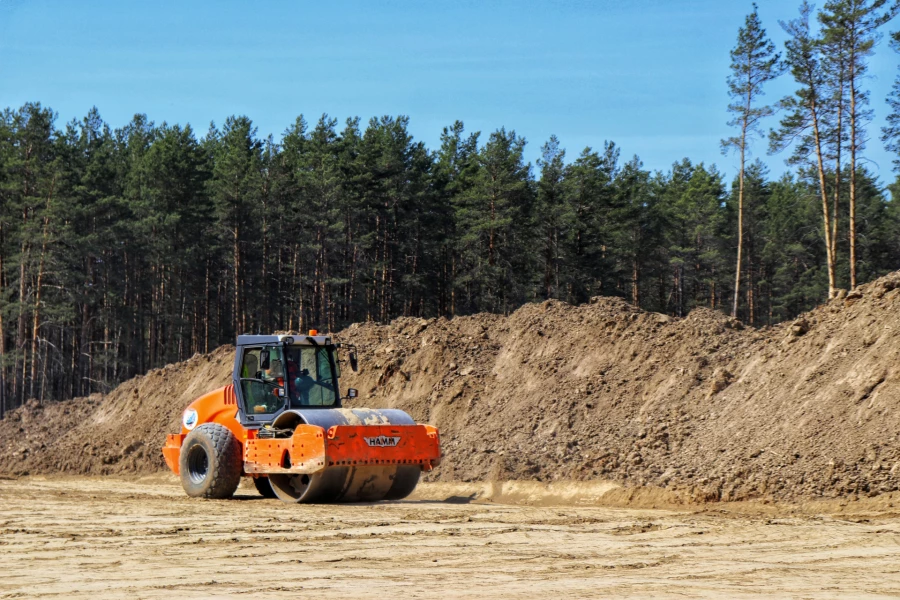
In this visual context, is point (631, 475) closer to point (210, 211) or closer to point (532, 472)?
point (532, 472)

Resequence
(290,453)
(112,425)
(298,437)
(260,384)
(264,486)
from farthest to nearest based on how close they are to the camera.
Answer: (112,425) → (264,486) → (260,384) → (290,453) → (298,437)

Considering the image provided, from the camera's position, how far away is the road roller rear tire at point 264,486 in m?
17.5

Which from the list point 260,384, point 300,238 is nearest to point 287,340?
point 260,384

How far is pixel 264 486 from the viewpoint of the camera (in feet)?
57.9

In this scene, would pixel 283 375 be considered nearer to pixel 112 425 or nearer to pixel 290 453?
pixel 290 453

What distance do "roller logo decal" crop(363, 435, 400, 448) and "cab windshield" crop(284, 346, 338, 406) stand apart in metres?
1.65

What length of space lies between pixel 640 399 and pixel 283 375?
301 inches

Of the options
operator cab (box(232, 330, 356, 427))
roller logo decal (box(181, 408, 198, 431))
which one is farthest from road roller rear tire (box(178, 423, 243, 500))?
roller logo decal (box(181, 408, 198, 431))

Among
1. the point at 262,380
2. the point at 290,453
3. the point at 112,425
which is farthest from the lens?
the point at 112,425

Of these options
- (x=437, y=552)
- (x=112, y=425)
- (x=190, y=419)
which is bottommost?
(x=437, y=552)

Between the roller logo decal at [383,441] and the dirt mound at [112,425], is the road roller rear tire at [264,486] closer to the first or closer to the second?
the roller logo decal at [383,441]

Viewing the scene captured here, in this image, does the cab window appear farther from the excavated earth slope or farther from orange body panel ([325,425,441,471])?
the excavated earth slope

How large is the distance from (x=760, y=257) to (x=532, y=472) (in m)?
56.3

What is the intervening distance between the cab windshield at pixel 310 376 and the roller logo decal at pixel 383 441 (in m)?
1.65
